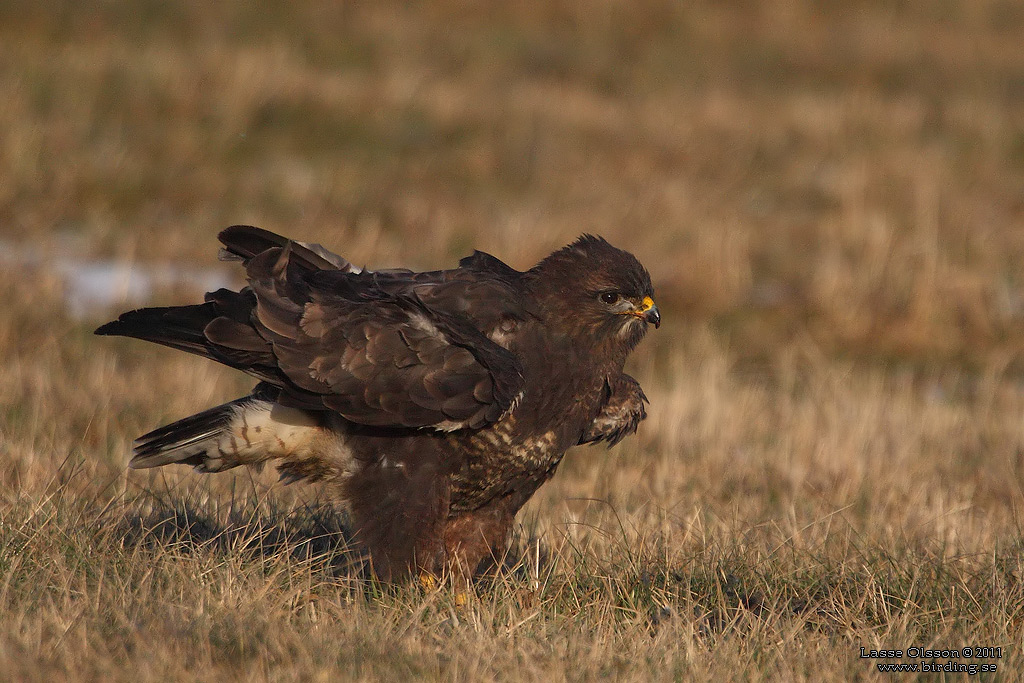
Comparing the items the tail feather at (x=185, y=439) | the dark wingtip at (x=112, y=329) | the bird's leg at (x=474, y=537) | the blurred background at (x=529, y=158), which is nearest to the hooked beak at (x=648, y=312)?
the bird's leg at (x=474, y=537)

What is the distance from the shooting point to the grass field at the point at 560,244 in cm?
376

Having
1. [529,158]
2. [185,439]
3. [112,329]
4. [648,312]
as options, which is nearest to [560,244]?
[529,158]

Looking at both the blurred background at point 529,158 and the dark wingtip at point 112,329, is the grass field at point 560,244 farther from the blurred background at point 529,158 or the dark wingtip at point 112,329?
the dark wingtip at point 112,329

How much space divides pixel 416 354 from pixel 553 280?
2.21 ft

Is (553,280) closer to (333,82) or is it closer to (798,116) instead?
(333,82)

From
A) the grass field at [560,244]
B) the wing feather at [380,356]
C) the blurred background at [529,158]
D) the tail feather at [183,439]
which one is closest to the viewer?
the grass field at [560,244]

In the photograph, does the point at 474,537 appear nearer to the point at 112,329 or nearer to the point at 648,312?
the point at 648,312

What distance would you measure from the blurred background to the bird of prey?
496cm

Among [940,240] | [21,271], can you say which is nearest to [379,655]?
[21,271]

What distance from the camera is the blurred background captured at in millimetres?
11078

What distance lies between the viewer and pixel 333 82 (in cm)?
1516

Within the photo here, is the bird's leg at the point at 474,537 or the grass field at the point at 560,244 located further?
the bird's leg at the point at 474,537

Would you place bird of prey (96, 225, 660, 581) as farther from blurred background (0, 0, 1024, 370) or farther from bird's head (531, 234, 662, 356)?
blurred background (0, 0, 1024, 370)

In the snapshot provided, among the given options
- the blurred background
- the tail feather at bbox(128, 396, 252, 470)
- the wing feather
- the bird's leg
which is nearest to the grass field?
the blurred background
